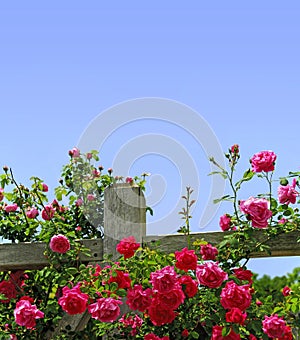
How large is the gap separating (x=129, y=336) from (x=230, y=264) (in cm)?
67

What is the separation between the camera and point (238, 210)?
3621 mm

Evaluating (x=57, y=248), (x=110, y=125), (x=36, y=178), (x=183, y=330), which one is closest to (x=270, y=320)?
(x=183, y=330)

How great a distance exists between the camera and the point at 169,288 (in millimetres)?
3234

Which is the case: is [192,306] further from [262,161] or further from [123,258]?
[262,161]

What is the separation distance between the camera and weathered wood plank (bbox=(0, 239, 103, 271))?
12.7 feet

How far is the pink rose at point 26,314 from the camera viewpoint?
363 centimetres

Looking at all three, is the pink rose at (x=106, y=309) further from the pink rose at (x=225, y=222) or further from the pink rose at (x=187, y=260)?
the pink rose at (x=225, y=222)

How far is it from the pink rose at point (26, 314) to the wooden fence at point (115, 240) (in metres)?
0.23

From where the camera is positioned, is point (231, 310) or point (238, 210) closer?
point (231, 310)

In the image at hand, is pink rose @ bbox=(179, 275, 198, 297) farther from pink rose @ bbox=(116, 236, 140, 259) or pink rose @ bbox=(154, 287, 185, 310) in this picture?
pink rose @ bbox=(116, 236, 140, 259)

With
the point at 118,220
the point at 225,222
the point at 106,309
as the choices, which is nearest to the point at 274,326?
the point at 225,222

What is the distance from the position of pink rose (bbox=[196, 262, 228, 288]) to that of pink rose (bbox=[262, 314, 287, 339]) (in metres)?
0.31

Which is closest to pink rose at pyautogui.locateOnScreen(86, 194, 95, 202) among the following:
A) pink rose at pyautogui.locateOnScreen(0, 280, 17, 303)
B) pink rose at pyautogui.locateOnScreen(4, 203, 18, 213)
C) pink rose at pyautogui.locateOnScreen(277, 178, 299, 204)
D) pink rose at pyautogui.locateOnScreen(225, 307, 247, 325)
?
pink rose at pyautogui.locateOnScreen(4, 203, 18, 213)

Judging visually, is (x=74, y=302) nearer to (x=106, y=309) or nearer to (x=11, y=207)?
(x=106, y=309)
